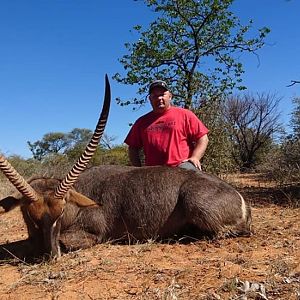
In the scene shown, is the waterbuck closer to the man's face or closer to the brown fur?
the brown fur

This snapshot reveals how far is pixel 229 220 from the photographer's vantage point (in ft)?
17.0

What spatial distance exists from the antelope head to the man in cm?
164

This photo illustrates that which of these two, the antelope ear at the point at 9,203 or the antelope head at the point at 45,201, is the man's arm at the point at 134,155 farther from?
the antelope ear at the point at 9,203

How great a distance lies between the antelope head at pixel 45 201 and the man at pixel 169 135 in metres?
1.64

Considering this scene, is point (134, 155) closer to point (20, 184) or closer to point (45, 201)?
point (45, 201)

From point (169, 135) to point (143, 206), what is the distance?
1255 mm

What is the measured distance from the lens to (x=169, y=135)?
20.3 feet

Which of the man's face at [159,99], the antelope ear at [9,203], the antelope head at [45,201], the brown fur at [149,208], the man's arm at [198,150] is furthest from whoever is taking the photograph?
the man's face at [159,99]

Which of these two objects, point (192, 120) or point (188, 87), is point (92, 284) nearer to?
point (192, 120)

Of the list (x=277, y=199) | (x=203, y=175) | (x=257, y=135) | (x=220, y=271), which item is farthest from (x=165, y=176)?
(x=257, y=135)

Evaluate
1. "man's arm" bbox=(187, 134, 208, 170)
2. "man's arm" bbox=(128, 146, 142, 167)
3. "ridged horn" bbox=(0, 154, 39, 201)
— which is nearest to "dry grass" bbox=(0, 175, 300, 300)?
"ridged horn" bbox=(0, 154, 39, 201)

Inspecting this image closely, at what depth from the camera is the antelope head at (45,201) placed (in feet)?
14.8

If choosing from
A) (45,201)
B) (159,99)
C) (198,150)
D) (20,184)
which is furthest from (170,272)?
(159,99)

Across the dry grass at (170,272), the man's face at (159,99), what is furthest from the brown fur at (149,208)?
the man's face at (159,99)
